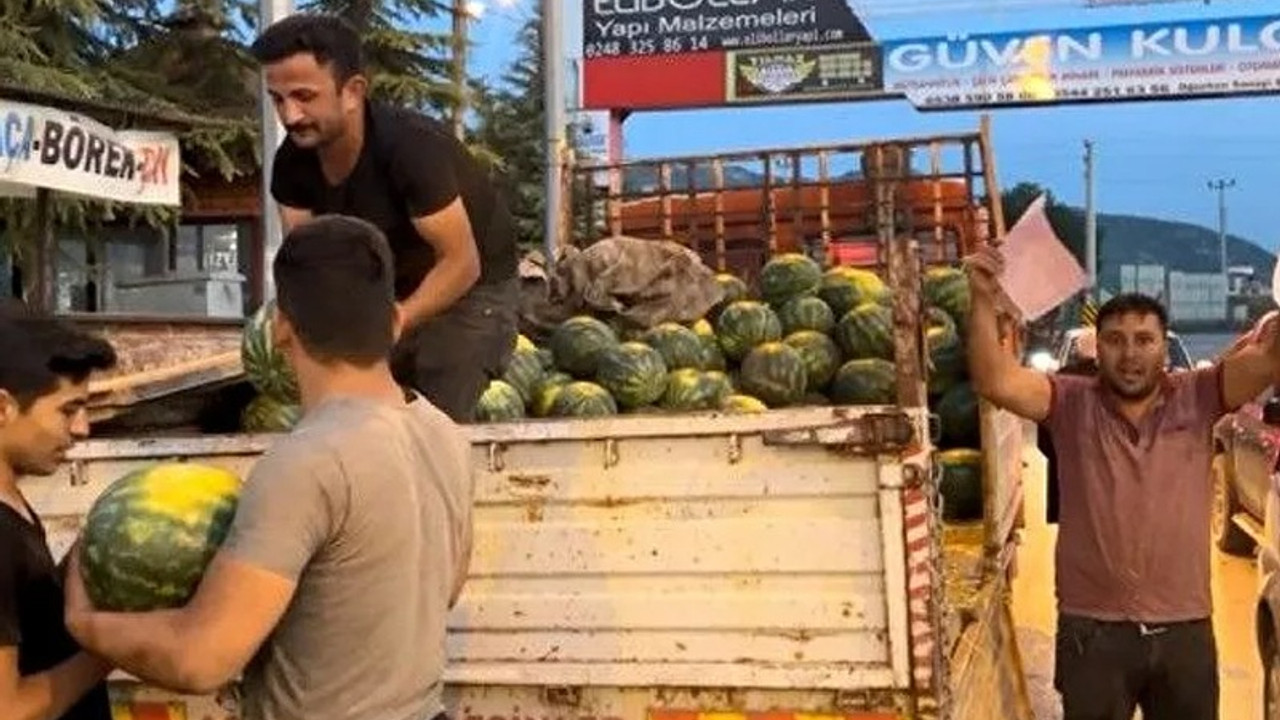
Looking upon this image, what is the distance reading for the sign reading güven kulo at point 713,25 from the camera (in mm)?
31750

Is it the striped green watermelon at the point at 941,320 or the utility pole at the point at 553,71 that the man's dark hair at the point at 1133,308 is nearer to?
the striped green watermelon at the point at 941,320

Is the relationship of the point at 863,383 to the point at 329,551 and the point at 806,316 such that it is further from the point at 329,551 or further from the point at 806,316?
the point at 329,551

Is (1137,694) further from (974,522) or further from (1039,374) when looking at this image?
(974,522)

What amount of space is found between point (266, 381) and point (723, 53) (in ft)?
89.6

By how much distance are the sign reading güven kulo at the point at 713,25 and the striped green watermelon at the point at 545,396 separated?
2553 centimetres

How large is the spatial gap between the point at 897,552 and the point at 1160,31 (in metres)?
29.8

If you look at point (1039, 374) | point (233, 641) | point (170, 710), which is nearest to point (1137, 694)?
point (1039, 374)

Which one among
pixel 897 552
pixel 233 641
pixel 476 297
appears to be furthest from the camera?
pixel 476 297

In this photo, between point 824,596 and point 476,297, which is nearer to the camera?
point 824,596

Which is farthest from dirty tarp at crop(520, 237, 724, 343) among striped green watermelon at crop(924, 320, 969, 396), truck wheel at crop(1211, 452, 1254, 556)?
truck wheel at crop(1211, 452, 1254, 556)

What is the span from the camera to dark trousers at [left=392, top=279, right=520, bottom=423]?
470 cm

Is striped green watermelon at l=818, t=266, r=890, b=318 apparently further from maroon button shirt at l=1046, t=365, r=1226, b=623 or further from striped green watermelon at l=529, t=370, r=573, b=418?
maroon button shirt at l=1046, t=365, r=1226, b=623

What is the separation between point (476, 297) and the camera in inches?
191

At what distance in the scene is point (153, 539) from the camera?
260cm
